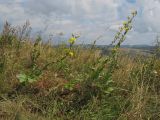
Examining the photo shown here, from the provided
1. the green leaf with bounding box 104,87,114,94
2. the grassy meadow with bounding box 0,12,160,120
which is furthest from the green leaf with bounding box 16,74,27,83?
the green leaf with bounding box 104,87,114,94

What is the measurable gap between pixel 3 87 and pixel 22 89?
Result: 301mm

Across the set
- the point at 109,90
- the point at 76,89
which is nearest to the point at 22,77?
the point at 76,89

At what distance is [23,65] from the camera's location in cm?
690

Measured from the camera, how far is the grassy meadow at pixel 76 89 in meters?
5.51

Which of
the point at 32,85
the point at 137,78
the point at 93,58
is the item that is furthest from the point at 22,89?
the point at 93,58

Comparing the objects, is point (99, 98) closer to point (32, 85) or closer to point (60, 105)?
point (60, 105)

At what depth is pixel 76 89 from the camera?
607cm

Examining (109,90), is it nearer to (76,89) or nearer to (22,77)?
(76,89)

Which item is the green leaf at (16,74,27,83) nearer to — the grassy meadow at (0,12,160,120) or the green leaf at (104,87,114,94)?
the grassy meadow at (0,12,160,120)

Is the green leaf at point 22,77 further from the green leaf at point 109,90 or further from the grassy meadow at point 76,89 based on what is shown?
the green leaf at point 109,90

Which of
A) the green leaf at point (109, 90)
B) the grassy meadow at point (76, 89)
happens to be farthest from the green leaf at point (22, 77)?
the green leaf at point (109, 90)

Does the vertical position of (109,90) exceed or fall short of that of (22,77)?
it falls short

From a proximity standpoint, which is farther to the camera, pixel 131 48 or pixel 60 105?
pixel 131 48

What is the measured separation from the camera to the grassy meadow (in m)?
5.51
